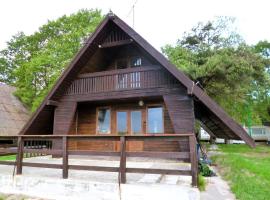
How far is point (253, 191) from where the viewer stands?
473 centimetres

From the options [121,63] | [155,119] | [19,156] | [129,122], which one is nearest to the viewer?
[19,156]

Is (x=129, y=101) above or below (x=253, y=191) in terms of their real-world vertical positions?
above

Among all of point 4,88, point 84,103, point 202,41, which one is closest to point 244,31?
point 202,41

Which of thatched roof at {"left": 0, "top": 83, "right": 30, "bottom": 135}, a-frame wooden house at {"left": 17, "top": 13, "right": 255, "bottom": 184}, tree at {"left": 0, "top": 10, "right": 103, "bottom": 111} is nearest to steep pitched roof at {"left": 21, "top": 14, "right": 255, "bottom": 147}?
a-frame wooden house at {"left": 17, "top": 13, "right": 255, "bottom": 184}

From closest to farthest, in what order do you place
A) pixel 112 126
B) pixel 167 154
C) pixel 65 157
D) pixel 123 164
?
pixel 167 154
pixel 123 164
pixel 65 157
pixel 112 126

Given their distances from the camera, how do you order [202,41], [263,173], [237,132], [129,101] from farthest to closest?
1. [202,41]
2. [129,101]
3. [237,132]
4. [263,173]

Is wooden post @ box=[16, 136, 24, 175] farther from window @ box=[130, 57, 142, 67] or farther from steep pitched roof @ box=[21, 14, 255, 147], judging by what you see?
window @ box=[130, 57, 142, 67]

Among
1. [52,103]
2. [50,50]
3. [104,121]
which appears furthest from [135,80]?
[50,50]

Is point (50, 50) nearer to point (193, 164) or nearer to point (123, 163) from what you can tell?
point (123, 163)

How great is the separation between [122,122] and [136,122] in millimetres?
597

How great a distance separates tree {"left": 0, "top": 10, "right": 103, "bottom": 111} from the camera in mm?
15820

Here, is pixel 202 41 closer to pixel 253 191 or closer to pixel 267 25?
pixel 267 25

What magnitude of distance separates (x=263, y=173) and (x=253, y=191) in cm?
127

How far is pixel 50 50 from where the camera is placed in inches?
633
